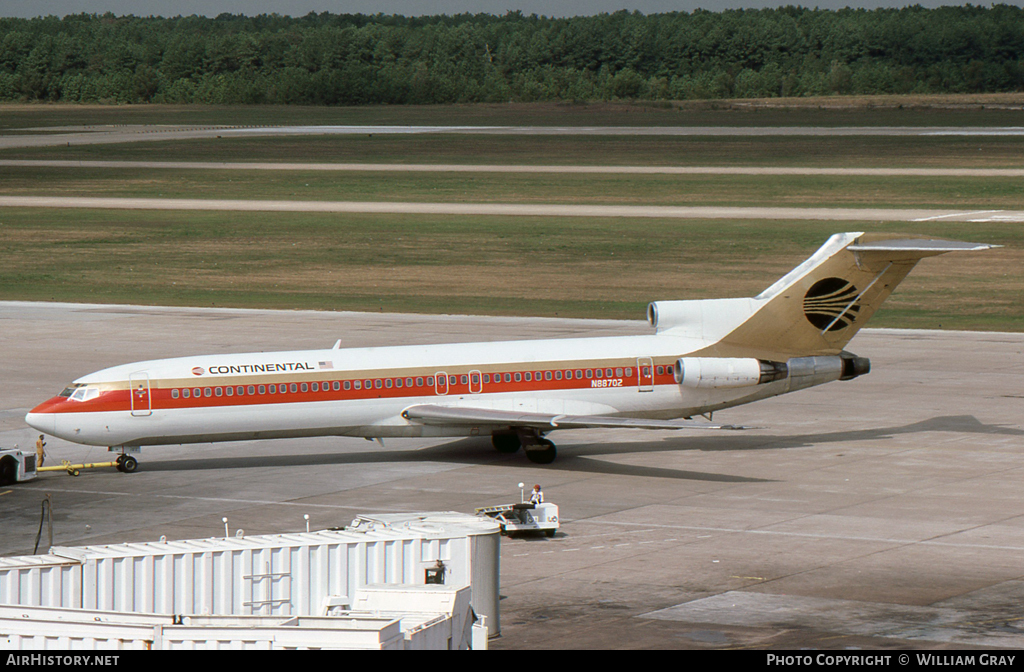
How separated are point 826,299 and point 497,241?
→ 51449 millimetres

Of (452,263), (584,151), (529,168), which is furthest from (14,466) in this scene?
(584,151)

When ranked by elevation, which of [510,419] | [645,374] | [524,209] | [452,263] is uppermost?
[524,209]

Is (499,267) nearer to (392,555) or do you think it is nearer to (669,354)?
(669,354)

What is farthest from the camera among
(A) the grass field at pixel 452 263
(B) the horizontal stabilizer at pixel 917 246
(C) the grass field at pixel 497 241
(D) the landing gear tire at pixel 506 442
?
(C) the grass field at pixel 497 241

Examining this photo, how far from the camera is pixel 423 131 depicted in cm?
17800

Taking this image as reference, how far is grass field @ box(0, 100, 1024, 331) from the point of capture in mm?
71625

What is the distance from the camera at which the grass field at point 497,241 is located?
71625mm

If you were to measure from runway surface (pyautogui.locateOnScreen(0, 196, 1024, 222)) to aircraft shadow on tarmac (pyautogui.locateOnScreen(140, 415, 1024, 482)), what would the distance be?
54247 mm

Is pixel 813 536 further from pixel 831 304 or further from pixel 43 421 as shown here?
pixel 43 421

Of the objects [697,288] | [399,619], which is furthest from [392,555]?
[697,288]

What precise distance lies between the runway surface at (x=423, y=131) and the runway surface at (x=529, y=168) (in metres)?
26.5

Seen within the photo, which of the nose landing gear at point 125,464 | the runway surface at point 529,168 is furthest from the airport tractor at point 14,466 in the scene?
the runway surface at point 529,168

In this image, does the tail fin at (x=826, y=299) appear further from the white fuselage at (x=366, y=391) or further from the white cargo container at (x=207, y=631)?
the white cargo container at (x=207, y=631)

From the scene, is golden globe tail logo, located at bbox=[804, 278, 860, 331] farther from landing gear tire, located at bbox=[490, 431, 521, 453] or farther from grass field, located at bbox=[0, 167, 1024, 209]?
grass field, located at bbox=[0, 167, 1024, 209]
